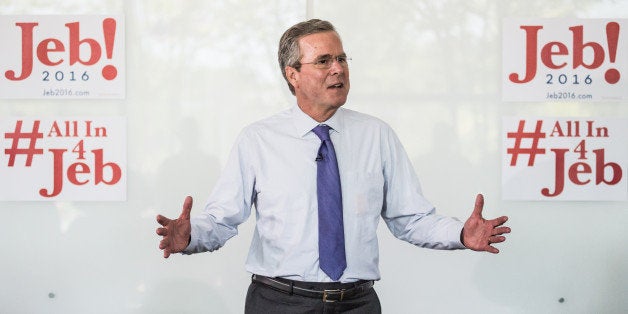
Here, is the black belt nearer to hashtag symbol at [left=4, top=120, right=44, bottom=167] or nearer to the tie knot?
the tie knot

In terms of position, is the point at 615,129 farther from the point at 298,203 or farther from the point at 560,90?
the point at 298,203

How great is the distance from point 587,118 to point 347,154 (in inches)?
86.4

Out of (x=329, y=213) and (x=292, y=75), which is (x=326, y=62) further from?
(x=329, y=213)

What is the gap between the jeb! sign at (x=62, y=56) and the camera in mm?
4176

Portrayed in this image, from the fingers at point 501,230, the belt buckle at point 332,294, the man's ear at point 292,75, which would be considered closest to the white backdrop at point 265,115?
the man's ear at point 292,75

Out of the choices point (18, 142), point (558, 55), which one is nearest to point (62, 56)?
point (18, 142)

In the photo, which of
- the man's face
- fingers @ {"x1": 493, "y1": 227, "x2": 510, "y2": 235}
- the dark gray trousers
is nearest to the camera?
fingers @ {"x1": 493, "y1": 227, "x2": 510, "y2": 235}

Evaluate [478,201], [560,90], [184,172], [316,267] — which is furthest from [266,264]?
[560,90]

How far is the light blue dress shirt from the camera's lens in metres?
2.45

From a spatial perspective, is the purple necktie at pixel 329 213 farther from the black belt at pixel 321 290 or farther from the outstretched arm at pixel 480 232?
the outstretched arm at pixel 480 232

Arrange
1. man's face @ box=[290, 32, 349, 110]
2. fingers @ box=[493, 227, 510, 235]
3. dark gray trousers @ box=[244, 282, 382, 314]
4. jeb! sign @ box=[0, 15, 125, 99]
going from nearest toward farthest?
fingers @ box=[493, 227, 510, 235]
dark gray trousers @ box=[244, 282, 382, 314]
man's face @ box=[290, 32, 349, 110]
jeb! sign @ box=[0, 15, 125, 99]

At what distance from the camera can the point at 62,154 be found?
165 inches

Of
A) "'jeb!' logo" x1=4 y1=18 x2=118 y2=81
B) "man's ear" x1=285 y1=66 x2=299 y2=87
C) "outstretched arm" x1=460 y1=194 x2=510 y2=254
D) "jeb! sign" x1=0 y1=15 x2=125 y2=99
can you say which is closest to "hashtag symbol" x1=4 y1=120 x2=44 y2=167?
"jeb! sign" x1=0 y1=15 x2=125 y2=99

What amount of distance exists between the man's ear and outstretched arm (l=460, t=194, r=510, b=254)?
2.33 feet
